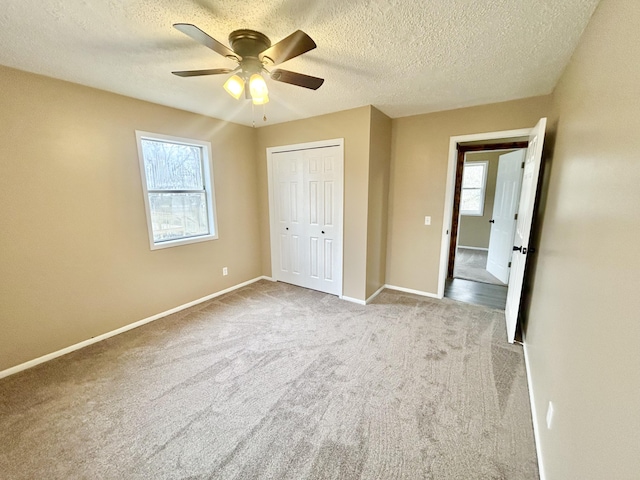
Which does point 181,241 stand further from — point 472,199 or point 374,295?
point 472,199

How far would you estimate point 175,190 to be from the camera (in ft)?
10.4

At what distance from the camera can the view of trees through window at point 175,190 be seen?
2.96m

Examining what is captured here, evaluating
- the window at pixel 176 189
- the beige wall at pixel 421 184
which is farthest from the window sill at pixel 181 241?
the beige wall at pixel 421 184

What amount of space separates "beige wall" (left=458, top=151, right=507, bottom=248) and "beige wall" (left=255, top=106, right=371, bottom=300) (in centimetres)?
382

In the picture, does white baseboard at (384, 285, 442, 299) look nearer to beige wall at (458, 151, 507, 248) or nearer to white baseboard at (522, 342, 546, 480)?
white baseboard at (522, 342, 546, 480)

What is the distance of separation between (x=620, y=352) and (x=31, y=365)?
372 centimetres

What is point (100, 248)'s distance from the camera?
2.56m

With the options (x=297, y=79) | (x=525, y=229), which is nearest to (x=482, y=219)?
(x=525, y=229)

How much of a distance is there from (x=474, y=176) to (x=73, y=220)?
7.06 m

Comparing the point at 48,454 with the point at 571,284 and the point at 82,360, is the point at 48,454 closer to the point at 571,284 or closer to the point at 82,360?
the point at 82,360

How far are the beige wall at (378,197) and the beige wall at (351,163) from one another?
80 millimetres

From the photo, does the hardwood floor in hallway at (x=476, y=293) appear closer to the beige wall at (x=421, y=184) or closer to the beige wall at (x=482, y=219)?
the beige wall at (x=421, y=184)

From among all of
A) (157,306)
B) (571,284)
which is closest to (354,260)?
(571,284)

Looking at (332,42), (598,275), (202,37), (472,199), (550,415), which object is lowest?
(550,415)
